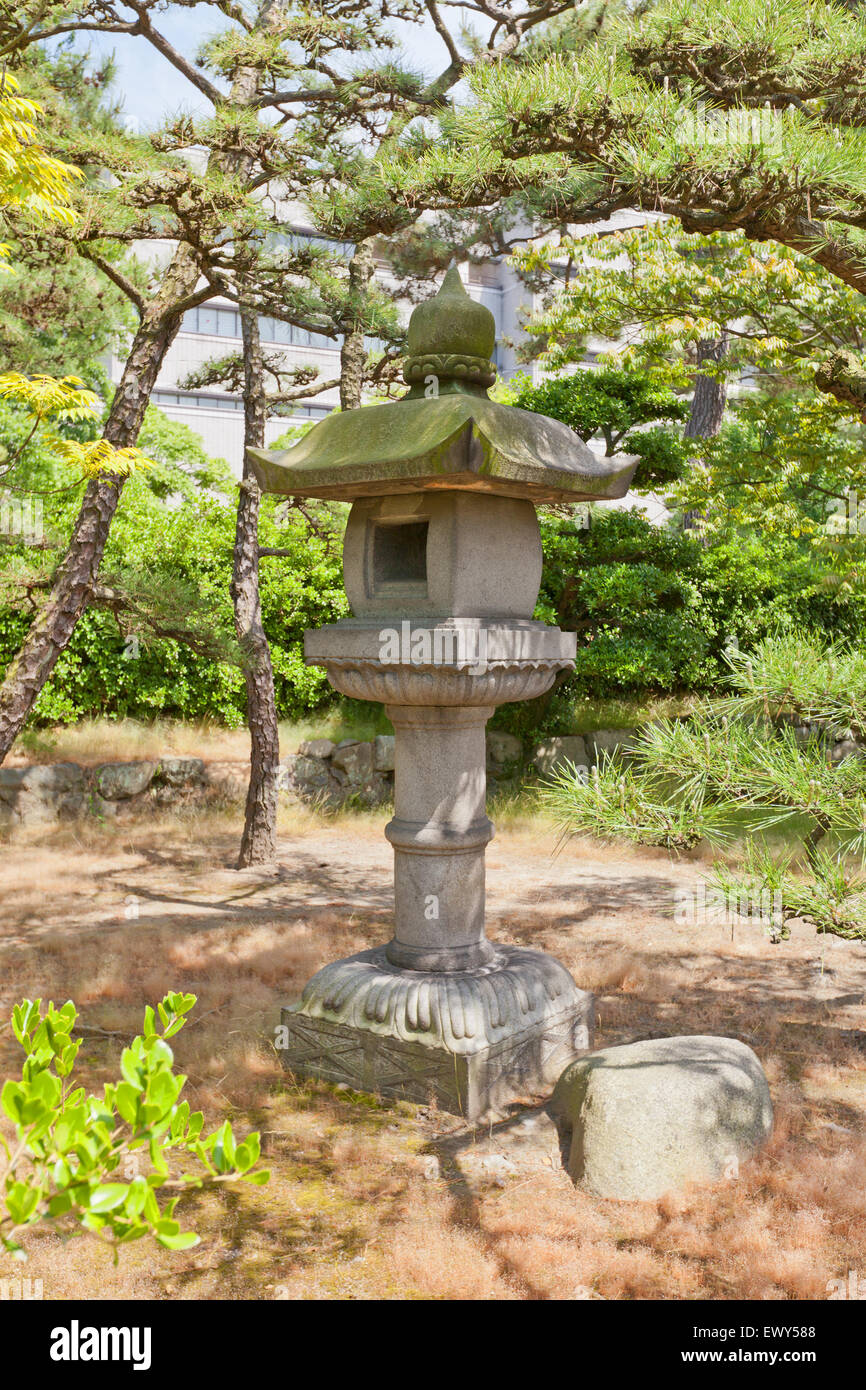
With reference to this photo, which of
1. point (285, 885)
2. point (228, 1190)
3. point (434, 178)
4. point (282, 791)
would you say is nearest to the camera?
point (228, 1190)

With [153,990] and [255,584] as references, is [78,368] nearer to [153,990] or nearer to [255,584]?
[255,584]

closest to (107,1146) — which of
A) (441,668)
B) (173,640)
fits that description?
(441,668)

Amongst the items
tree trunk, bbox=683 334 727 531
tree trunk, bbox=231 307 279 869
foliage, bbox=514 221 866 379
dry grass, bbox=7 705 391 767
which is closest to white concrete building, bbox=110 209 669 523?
tree trunk, bbox=683 334 727 531

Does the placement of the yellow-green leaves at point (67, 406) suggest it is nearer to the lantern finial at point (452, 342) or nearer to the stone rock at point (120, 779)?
the lantern finial at point (452, 342)

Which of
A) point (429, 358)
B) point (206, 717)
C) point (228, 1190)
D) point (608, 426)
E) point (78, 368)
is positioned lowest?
point (228, 1190)

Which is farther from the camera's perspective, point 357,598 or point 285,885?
point 285,885

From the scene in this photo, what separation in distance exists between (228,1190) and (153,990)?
6.55 ft

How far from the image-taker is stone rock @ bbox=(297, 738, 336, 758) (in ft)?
33.9

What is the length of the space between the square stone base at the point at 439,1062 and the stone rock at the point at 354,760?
5.91 meters

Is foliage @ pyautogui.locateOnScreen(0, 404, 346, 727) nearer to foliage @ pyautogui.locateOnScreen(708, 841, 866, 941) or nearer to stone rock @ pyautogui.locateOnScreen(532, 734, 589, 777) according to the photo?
stone rock @ pyautogui.locateOnScreen(532, 734, 589, 777)

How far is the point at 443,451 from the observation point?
12.6 feet

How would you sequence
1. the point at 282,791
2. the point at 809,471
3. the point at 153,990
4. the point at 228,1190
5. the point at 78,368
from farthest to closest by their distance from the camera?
the point at 78,368 < the point at 282,791 < the point at 809,471 < the point at 153,990 < the point at 228,1190

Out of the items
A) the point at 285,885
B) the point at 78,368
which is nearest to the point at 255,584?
the point at 285,885

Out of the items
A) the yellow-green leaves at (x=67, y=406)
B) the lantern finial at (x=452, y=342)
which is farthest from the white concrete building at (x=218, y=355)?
the lantern finial at (x=452, y=342)
